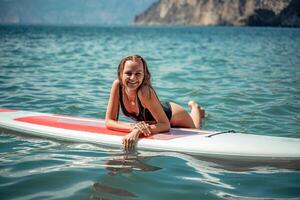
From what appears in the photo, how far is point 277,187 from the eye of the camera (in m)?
3.64

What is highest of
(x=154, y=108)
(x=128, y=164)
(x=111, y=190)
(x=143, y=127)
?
(x=154, y=108)

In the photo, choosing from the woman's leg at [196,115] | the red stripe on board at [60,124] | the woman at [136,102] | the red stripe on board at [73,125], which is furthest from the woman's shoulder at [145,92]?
the woman's leg at [196,115]

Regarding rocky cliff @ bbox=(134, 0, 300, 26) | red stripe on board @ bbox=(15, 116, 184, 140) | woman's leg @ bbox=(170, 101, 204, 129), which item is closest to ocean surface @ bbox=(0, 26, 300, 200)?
red stripe on board @ bbox=(15, 116, 184, 140)

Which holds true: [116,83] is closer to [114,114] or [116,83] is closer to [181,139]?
[114,114]

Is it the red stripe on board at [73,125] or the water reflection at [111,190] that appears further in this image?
the red stripe on board at [73,125]

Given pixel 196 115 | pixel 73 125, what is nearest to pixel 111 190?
pixel 73 125

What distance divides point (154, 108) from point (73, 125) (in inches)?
50.2

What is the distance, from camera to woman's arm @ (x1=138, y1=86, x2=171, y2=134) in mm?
4398

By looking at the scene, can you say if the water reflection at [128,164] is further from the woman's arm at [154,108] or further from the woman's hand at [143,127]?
the woman's arm at [154,108]

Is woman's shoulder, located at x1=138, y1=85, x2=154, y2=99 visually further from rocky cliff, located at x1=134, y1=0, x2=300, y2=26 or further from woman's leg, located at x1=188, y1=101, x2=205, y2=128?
rocky cliff, located at x1=134, y1=0, x2=300, y2=26

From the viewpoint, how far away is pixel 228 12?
125 m

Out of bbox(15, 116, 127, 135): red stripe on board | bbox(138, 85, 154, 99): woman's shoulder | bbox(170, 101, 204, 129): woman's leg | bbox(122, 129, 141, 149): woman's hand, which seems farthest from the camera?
bbox(170, 101, 204, 129): woman's leg

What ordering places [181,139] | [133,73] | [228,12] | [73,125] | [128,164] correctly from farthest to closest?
[228,12] < [73,125] < [181,139] < [133,73] < [128,164]

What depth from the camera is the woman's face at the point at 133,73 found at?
4.35 metres
